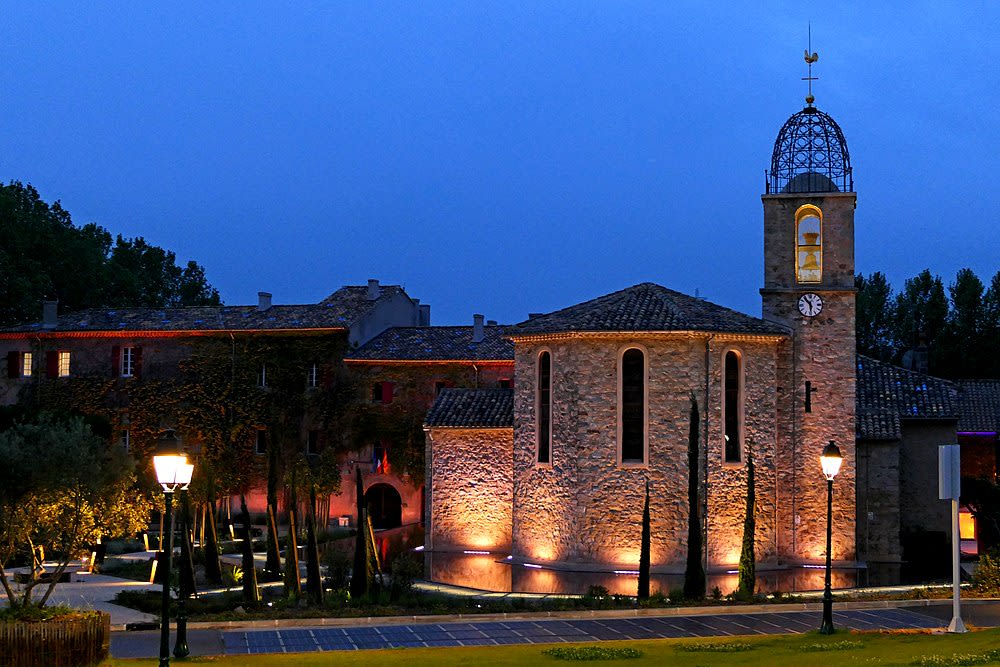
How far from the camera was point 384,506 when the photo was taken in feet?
164

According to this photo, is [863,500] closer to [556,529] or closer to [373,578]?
[556,529]

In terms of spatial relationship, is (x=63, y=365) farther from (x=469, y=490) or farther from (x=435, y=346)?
(x=469, y=490)

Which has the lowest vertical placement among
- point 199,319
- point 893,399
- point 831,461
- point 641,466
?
point 641,466

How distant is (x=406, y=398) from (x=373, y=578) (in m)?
24.0

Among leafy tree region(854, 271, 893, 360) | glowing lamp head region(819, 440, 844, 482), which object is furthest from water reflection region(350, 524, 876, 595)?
leafy tree region(854, 271, 893, 360)

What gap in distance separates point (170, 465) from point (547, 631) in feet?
27.7

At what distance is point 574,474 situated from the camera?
33.3 metres

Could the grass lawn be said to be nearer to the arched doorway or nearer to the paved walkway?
the paved walkway

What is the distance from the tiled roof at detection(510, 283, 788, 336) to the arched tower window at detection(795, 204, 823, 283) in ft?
6.33

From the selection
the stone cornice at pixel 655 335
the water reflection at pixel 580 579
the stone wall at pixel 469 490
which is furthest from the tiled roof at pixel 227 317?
the water reflection at pixel 580 579

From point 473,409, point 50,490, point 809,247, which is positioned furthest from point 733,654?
point 473,409

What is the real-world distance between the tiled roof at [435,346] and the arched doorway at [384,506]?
5.75 metres

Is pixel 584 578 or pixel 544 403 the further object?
pixel 544 403

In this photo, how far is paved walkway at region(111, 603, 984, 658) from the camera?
748 inches
